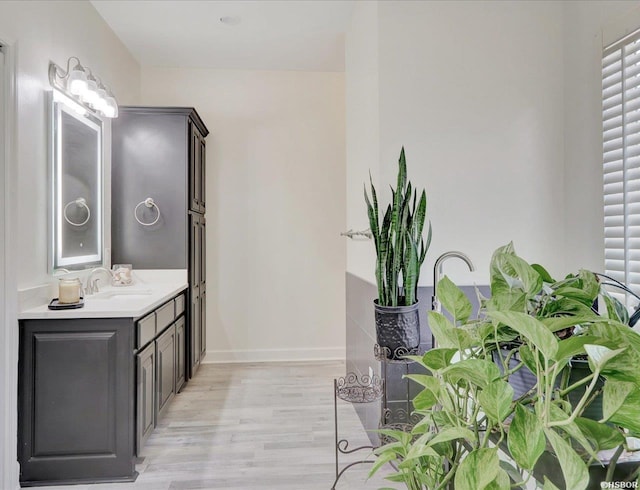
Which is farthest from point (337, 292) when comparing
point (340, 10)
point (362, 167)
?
point (340, 10)

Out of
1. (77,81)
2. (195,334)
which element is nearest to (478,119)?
(77,81)

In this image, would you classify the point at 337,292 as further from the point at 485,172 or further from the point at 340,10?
the point at 340,10

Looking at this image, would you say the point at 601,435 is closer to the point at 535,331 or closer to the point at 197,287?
the point at 535,331

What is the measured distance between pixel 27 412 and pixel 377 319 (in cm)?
179

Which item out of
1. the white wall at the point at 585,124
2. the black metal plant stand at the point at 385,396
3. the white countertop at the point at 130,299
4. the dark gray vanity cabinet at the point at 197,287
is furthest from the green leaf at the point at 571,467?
the dark gray vanity cabinet at the point at 197,287

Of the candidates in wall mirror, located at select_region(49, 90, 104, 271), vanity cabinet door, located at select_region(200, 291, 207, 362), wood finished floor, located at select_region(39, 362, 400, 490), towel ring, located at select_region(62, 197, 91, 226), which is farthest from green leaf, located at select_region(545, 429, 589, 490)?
vanity cabinet door, located at select_region(200, 291, 207, 362)

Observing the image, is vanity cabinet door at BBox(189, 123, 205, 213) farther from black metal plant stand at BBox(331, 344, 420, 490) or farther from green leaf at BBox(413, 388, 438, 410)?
green leaf at BBox(413, 388, 438, 410)

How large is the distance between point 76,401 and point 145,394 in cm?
33

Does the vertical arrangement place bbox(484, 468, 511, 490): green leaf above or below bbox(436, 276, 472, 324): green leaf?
below

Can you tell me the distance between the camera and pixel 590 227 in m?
2.18

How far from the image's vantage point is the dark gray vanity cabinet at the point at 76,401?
6.38 feet

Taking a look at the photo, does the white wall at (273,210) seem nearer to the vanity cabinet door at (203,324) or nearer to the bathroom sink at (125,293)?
the vanity cabinet door at (203,324)

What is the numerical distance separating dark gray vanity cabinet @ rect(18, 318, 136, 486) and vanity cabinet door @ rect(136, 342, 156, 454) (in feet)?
0.19

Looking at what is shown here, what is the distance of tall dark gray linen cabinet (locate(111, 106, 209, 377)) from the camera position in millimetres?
3219
